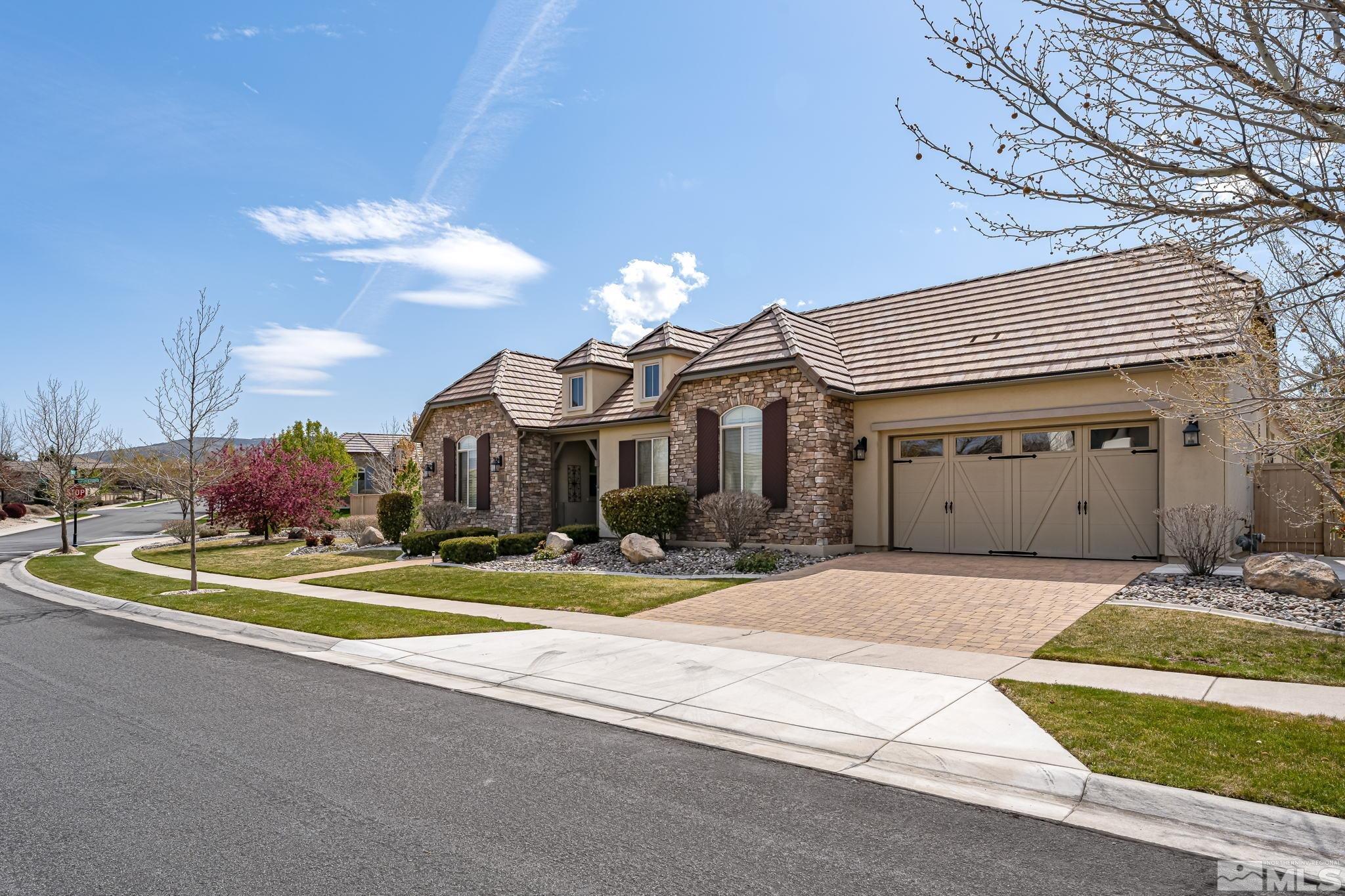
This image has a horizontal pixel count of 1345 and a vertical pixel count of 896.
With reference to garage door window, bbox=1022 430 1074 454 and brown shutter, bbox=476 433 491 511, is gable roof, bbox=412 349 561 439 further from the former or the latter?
garage door window, bbox=1022 430 1074 454

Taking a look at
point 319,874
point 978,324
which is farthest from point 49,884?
point 978,324

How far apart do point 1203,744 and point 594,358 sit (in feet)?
65.0

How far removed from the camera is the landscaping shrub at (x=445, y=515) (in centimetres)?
2377

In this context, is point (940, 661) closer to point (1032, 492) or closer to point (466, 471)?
point (1032, 492)

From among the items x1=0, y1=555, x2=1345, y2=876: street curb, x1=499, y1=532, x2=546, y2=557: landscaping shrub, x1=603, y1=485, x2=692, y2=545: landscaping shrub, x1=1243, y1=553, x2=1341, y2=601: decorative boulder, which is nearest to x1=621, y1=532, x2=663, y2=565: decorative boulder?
x1=603, y1=485, x2=692, y2=545: landscaping shrub

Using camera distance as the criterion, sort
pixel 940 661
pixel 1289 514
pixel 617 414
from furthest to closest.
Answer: pixel 617 414 → pixel 1289 514 → pixel 940 661

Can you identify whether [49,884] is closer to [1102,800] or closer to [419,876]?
[419,876]

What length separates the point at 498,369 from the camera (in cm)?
2533

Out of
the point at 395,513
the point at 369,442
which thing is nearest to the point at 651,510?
the point at 395,513

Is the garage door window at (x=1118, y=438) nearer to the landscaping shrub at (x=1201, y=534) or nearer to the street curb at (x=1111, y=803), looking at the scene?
the landscaping shrub at (x=1201, y=534)

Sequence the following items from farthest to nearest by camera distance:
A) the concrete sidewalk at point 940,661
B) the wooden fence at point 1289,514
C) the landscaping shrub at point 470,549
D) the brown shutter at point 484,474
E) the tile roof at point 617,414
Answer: the brown shutter at point 484,474 → the tile roof at point 617,414 → the landscaping shrub at point 470,549 → the wooden fence at point 1289,514 → the concrete sidewalk at point 940,661

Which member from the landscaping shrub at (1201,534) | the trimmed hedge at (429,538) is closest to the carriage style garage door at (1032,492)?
the landscaping shrub at (1201,534)

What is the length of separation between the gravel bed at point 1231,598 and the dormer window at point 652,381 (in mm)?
12551

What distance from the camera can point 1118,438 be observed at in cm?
1466
